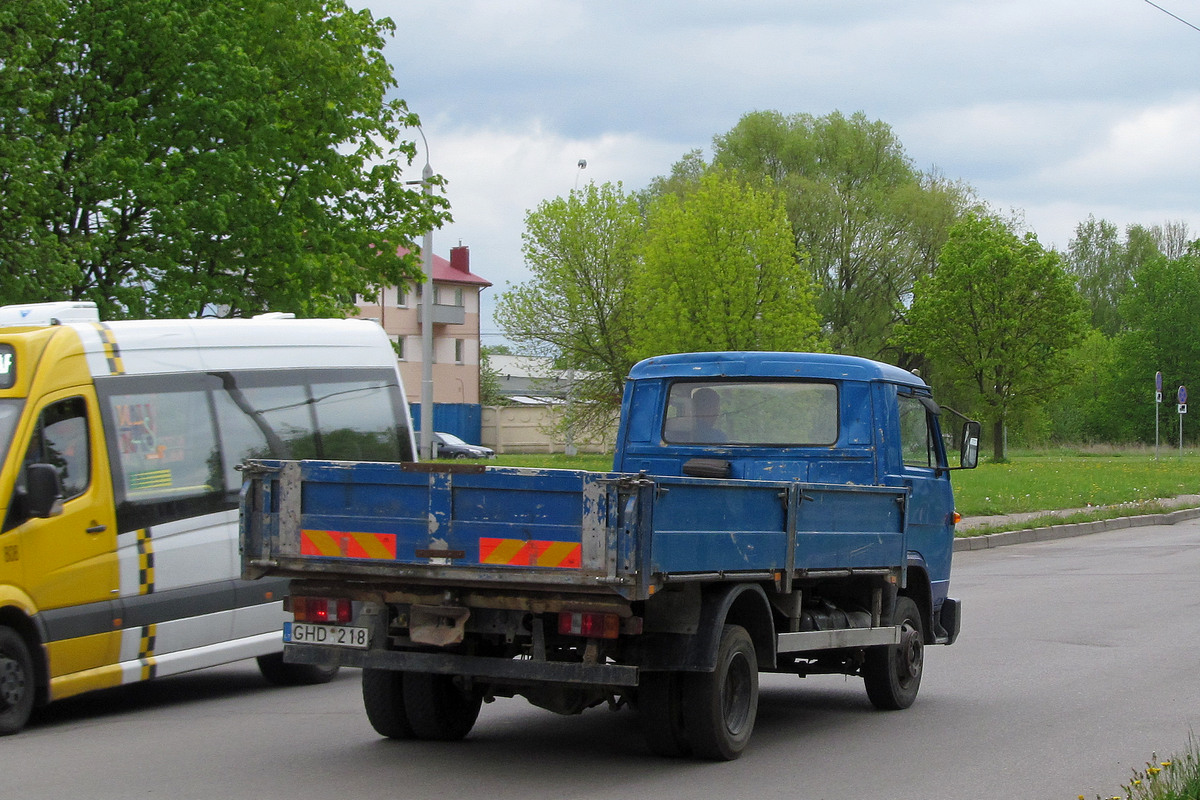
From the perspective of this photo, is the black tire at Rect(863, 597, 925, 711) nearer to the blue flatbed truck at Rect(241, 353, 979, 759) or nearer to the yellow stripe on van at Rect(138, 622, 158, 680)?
the blue flatbed truck at Rect(241, 353, 979, 759)

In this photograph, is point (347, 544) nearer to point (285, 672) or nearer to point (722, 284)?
point (285, 672)

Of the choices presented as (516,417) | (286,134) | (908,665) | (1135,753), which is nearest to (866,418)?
(908,665)

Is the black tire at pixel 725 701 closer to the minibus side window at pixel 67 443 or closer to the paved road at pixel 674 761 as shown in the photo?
the paved road at pixel 674 761

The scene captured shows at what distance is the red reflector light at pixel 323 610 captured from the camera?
22.3 feet

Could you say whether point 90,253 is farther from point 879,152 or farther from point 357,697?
point 879,152

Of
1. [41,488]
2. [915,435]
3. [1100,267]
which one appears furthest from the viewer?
[1100,267]

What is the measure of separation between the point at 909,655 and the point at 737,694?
2255 millimetres

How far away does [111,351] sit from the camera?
8.91m

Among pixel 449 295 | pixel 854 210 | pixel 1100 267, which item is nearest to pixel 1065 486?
pixel 854 210

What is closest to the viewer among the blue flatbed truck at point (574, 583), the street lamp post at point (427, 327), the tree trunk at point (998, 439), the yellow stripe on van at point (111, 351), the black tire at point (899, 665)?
the blue flatbed truck at point (574, 583)

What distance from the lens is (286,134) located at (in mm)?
24062

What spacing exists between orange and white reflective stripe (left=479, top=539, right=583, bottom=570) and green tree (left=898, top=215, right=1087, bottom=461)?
49.7m

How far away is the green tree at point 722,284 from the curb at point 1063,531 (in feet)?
68.5

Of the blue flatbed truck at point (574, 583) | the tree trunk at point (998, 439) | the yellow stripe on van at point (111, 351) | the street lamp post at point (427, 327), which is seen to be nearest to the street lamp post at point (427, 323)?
the street lamp post at point (427, 327)
